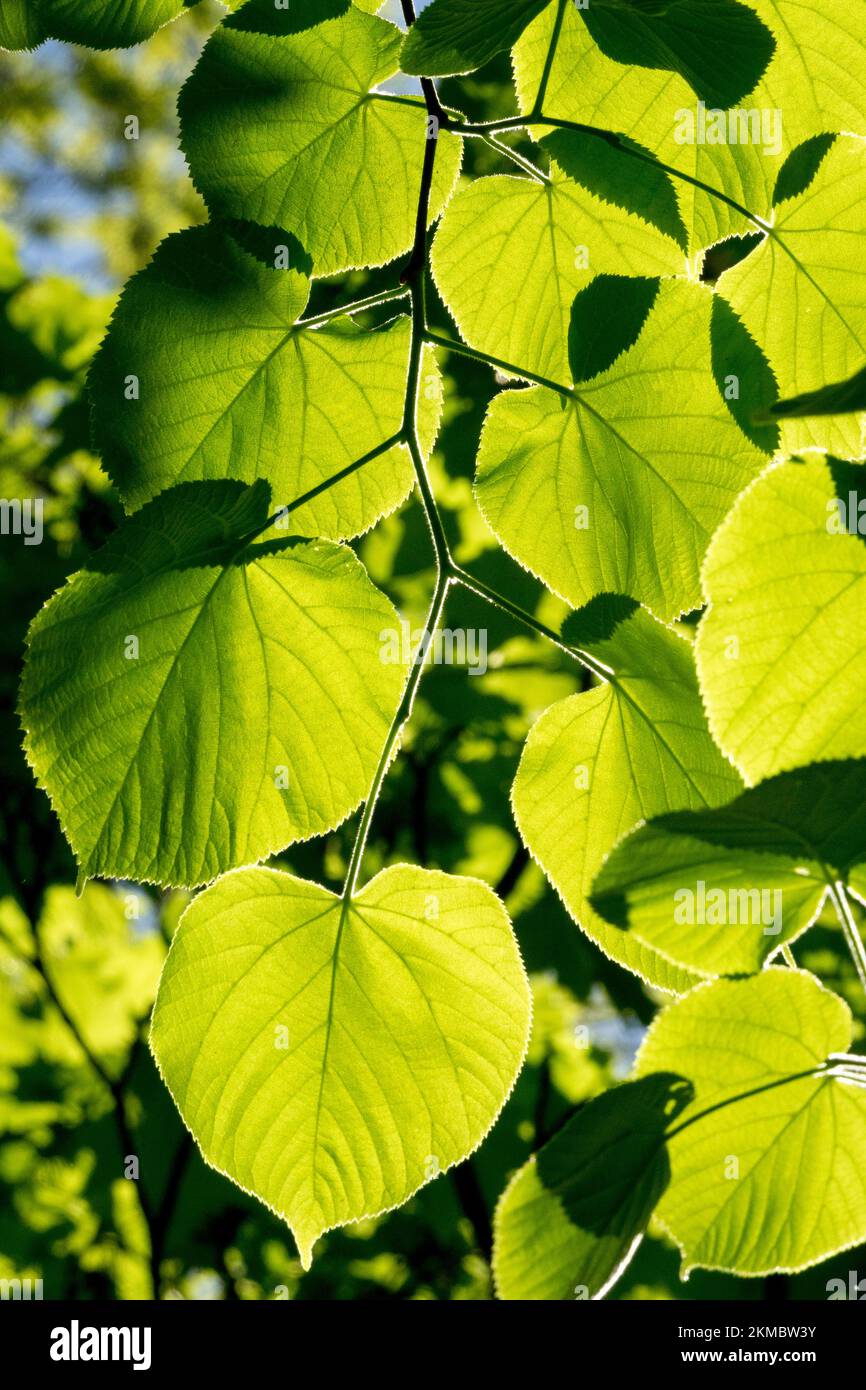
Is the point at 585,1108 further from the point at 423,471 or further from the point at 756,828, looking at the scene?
the point at 423,471

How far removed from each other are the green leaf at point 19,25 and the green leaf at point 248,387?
0.62ft

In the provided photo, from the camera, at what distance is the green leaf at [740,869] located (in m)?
0.44

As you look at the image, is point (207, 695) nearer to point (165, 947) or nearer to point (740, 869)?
point (740, 869)

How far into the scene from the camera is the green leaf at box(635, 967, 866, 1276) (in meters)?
0.53

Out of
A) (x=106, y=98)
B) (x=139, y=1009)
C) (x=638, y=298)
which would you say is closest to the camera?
(x=638, y=298)

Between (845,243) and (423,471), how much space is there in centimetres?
28

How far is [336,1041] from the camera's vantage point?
68cm

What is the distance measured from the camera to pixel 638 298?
2.16ft

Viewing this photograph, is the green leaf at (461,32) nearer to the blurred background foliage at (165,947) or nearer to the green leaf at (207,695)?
the green leaf at (207,695)

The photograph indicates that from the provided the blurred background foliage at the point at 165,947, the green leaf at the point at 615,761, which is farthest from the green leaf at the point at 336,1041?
the blurred background foliage at the point at 165,947

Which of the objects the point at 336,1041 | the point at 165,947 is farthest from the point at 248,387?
the point at 165,947

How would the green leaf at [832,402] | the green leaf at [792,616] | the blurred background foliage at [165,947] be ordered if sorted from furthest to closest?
the blurred background foliage at [165,947], the green leaf at [792,616], the green leaf at [832,402]

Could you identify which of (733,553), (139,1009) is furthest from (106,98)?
(733,553)

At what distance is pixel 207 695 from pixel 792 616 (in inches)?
12.9
